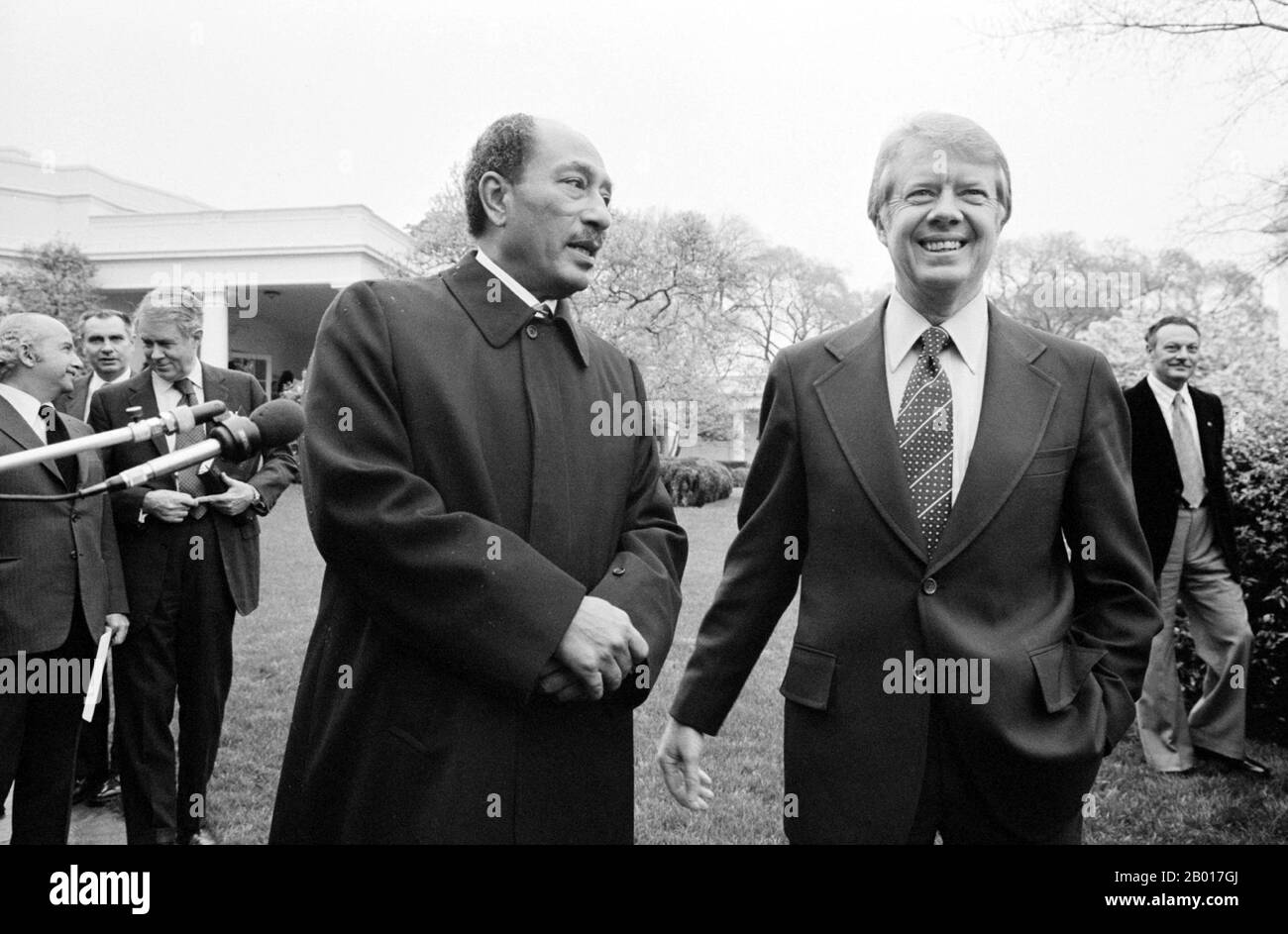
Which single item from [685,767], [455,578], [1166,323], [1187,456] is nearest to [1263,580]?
[1187,456]

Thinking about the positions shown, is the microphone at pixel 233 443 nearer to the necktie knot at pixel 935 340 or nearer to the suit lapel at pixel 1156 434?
the necktie knot at pixel 935 340

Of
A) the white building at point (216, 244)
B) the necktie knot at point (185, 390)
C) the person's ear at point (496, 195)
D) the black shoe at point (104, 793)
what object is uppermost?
the white building at point (216, 244)

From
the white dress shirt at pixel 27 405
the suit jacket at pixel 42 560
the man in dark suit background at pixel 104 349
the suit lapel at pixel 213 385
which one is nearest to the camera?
the suit jacket at pixel 42 560

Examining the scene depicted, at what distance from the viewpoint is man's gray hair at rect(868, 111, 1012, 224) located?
197cm

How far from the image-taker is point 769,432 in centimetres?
212

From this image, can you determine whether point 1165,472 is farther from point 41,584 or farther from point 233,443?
point 41,584

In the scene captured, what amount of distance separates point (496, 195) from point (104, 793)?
3807 mm

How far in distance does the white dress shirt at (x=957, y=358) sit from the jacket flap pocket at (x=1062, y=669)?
1.45 feet

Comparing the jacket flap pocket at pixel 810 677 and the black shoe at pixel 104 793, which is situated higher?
the jacket flap pocket at pixel 810 677

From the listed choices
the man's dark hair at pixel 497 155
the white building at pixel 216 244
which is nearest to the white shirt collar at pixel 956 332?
the man's dark hair at pixel 497 155

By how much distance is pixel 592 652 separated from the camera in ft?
6.20

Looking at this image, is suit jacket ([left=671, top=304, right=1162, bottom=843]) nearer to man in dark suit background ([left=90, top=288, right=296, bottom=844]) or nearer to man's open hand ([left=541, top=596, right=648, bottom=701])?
man's open hand ([left=541, top=596, right=648, bottom=701])

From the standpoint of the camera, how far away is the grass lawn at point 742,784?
369 cm
